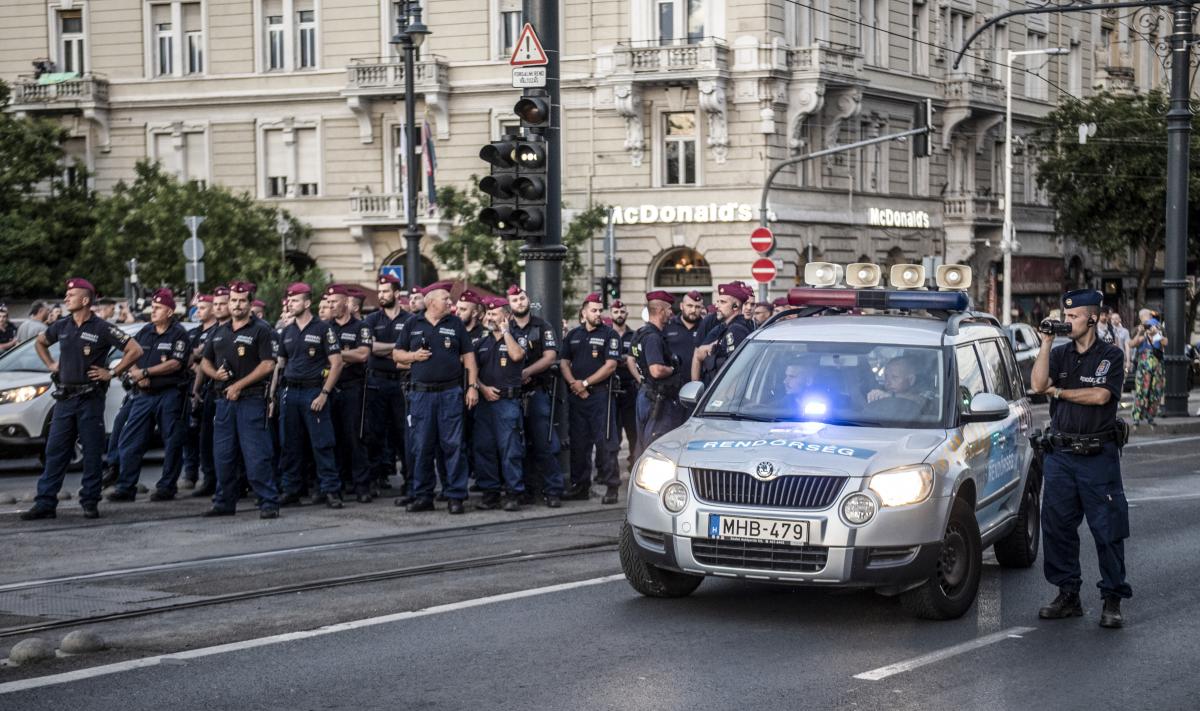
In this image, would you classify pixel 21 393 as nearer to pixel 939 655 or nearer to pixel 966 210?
pixel 939 655

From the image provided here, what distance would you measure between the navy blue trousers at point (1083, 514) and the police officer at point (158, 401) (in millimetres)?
8537

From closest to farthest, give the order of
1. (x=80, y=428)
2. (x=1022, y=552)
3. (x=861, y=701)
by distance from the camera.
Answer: (x=861, y=701), (x=1022, y=552), (x=80, y=428)

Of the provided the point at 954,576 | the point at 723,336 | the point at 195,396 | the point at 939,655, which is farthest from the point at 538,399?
the point at 939,655

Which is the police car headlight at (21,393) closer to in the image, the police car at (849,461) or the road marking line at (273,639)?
the road marking line at (273,639)

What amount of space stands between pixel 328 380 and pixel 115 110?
36.8 metres

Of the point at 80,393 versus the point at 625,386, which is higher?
the point at 80,393

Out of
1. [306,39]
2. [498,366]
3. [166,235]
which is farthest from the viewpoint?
[306,39]

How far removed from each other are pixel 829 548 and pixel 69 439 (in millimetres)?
7547

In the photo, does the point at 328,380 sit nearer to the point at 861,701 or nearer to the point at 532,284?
the point at 532,284

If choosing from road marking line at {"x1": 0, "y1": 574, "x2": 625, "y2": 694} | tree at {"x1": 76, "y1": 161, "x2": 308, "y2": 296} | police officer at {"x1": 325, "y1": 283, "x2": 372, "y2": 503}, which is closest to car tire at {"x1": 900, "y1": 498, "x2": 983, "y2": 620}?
road marking line at {"x1": 0, "y1": 574, "x2": 625, "y2": 694}

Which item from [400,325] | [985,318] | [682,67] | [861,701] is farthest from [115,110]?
[861,701]

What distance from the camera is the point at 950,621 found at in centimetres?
925

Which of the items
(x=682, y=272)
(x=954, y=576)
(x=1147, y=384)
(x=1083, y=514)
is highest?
(x=682, y=272)

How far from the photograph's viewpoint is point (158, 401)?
50.0 feet
